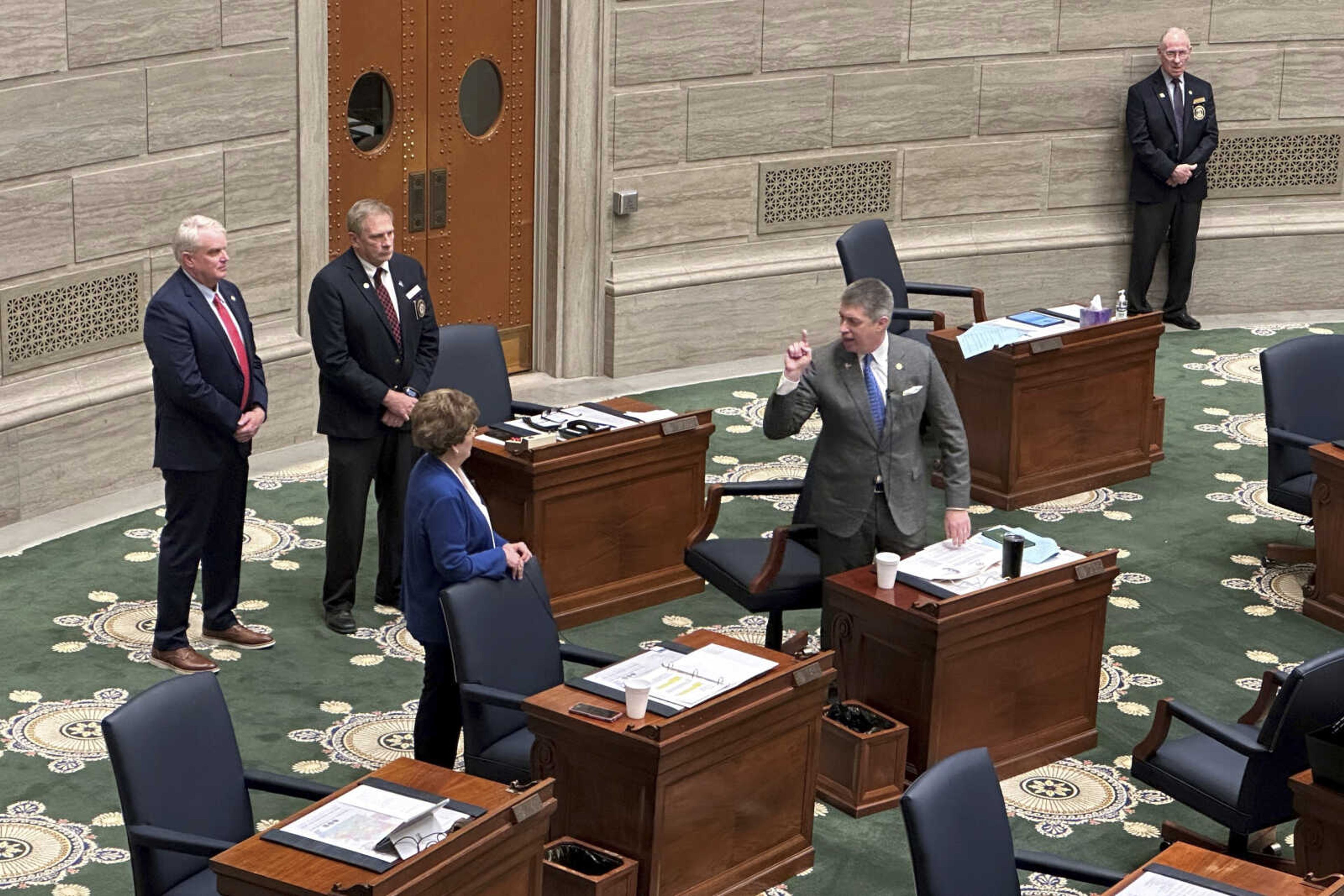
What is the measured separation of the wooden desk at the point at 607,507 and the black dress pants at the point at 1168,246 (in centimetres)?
508

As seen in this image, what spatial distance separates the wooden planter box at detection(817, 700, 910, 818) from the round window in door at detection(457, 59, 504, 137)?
16.5ft

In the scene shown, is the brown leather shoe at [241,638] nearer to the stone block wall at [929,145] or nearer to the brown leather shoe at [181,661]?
the brown leather shoe at [181,661]

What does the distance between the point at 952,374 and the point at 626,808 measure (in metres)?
4.27

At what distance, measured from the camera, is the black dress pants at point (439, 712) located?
5812 mm

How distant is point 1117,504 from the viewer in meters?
Result: 9.09

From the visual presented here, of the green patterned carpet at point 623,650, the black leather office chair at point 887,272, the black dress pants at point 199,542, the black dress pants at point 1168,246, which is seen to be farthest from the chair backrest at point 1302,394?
the black dress pants at point 199,542

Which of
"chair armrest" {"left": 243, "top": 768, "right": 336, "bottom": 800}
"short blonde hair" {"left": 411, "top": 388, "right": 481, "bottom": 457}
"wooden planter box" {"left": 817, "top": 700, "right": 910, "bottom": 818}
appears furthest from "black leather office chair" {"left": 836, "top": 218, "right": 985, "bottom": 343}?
"chair armrest" {"left": 243, "top": 768, "right": 336, "bottom": 800}

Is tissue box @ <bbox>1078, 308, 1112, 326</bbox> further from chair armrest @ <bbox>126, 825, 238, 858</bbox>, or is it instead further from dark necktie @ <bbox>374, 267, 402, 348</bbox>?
chair armrest @ <bbox>126, 825, 238, 858</bbox>

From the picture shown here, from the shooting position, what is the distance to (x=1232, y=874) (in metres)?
4.65

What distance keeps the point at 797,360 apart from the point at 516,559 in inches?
50.3

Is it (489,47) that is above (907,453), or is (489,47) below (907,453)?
above

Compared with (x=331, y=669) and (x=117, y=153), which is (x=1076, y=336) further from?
(x=117, y=153)

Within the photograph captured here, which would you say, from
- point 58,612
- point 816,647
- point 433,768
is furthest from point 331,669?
point 433,768

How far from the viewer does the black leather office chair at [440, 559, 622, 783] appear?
217 inches
